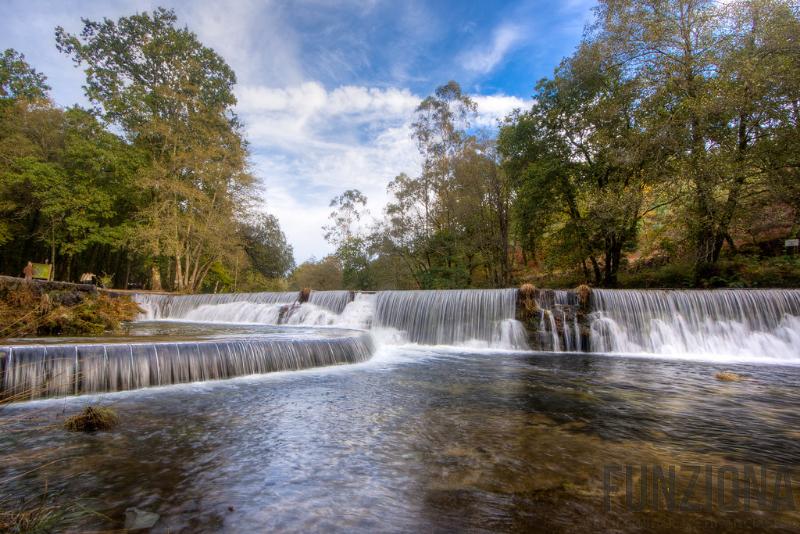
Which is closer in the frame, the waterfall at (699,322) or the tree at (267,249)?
the waterfall at (699,322)

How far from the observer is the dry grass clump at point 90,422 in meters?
3.53

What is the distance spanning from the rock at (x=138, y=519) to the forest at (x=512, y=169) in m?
14.9

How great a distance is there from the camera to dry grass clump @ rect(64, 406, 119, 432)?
3533 millimetres

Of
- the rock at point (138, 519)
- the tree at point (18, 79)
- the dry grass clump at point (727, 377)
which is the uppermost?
the tree at point (18, 79)

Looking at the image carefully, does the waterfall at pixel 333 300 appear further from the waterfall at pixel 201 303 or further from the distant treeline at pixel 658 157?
the distant treeline at pixel 658 157

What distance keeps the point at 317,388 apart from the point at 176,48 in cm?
2765

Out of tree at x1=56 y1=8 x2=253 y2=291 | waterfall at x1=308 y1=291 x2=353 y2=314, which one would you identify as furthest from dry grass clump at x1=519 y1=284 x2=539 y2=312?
tree at x1=56 y1=8 x2=253 y2=291

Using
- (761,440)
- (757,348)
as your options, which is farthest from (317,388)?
(757,348)

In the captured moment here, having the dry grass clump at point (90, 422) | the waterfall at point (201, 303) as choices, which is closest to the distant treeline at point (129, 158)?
the waterfall at point (201, 303)

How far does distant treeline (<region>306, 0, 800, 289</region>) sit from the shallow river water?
9479 mm

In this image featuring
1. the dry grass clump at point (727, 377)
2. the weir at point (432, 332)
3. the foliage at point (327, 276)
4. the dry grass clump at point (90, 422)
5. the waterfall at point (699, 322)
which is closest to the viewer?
the dry grass clump at point (90, 422)

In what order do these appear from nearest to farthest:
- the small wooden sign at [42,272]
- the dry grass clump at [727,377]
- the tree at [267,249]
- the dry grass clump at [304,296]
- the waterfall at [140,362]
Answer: the waterfall at [140,362]
the dry grass clump at [727,377]
the small wooden sign at [42,272]
the dry grass clump at [304,296]
the tree at [267,249]

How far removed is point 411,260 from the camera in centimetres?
2523

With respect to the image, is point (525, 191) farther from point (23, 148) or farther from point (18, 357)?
point (23, 148)
